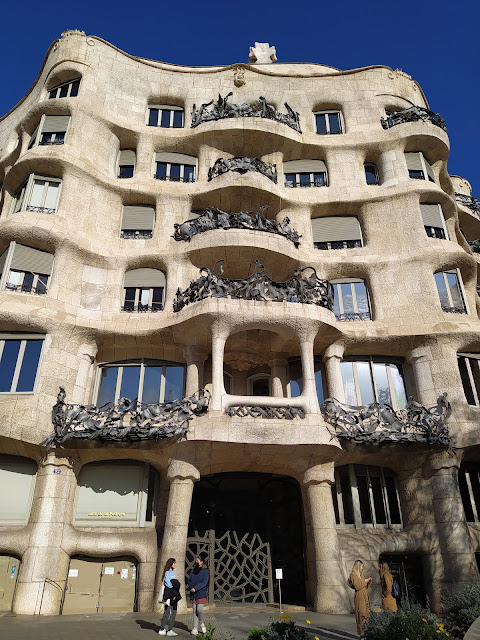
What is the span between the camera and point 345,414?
16047mm

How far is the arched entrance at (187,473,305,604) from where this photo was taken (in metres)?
16.2

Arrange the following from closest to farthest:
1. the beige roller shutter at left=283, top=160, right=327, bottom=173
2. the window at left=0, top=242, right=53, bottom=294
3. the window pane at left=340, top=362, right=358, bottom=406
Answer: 1. the window at left=0, top=242, right=53, bottom=294
2. the window pane at left=340, top=362, right=358, bottom=406
3. the beige roller shutter at left=283, top=160, right=327, bottom=173

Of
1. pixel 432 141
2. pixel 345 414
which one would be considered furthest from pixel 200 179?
pixel 345 414

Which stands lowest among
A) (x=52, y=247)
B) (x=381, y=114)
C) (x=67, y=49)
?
(x=52, y=247)

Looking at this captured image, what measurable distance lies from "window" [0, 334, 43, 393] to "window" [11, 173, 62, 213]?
17.7 feet

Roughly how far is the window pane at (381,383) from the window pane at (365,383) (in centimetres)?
22

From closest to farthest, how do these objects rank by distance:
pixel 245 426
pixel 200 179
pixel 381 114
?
pixel 245 426, pixel 200 179, pixel 381 114

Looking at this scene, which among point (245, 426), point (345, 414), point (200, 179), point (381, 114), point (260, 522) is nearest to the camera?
point (245, 426)

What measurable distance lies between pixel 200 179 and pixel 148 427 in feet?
38.9

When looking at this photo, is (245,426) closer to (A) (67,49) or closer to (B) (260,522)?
(B) (260,522)

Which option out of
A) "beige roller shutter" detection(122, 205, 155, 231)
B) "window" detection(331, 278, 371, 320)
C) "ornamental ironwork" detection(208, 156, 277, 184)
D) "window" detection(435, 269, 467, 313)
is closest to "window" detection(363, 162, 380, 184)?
"ornamental ironwork" detection(208, 156, 277, 184)

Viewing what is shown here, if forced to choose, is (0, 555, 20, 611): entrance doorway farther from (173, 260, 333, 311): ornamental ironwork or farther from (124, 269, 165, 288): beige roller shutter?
(124, 269, 165, 288): beige roller shutter

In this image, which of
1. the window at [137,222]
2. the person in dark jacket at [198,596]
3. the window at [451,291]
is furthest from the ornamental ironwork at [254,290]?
the person in dark jacket at [198,596]

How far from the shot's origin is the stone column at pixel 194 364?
56.7 ft
